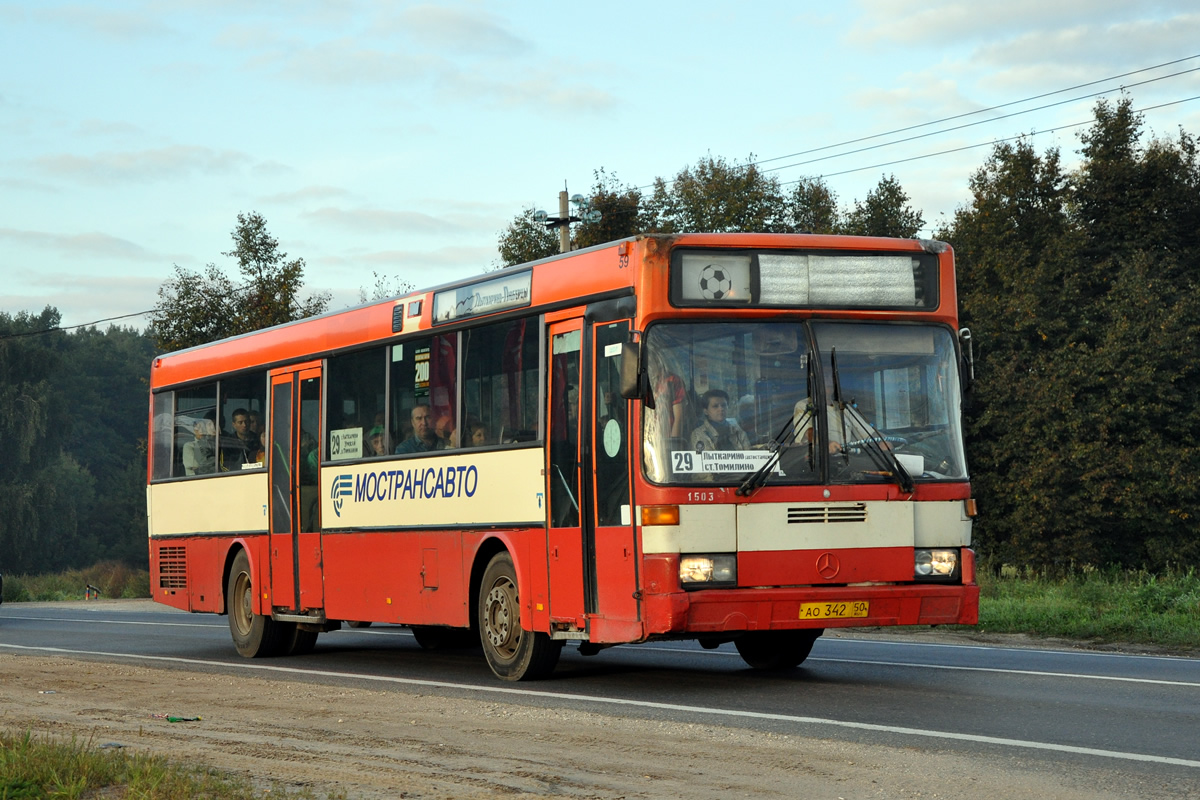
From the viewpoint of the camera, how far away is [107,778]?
26.2ft

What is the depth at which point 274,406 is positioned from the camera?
17.6m

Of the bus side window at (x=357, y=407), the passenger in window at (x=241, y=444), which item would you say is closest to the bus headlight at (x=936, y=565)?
the bus side window at (x=357, y=407)

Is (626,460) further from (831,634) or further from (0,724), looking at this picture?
(831,634)

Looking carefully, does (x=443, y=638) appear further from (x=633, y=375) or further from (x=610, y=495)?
(x=633, y=375)

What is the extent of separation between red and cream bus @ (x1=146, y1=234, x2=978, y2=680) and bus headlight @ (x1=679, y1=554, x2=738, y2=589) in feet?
0.05

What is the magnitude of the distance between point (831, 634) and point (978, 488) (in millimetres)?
26520

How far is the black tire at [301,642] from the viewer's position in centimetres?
1808

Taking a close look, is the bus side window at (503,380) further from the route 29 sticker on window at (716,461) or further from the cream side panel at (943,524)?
the cream side panel at (943,524)

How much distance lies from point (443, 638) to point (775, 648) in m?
5.11

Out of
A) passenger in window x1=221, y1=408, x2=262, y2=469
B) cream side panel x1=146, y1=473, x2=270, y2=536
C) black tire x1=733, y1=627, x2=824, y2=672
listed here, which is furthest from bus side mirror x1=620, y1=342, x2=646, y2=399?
passenger in window x1=221, y1=408, x2=262, y2=469

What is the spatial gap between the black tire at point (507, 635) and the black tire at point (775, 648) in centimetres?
178

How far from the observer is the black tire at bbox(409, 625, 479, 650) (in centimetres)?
1770

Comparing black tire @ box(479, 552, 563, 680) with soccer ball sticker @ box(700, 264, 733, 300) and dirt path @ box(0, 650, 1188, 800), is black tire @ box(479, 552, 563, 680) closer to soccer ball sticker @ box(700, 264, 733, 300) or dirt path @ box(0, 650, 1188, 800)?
dirt path @ box(0, 650, 1188, 800)

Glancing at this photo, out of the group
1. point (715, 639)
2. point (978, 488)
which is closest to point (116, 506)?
point (978, 488)
